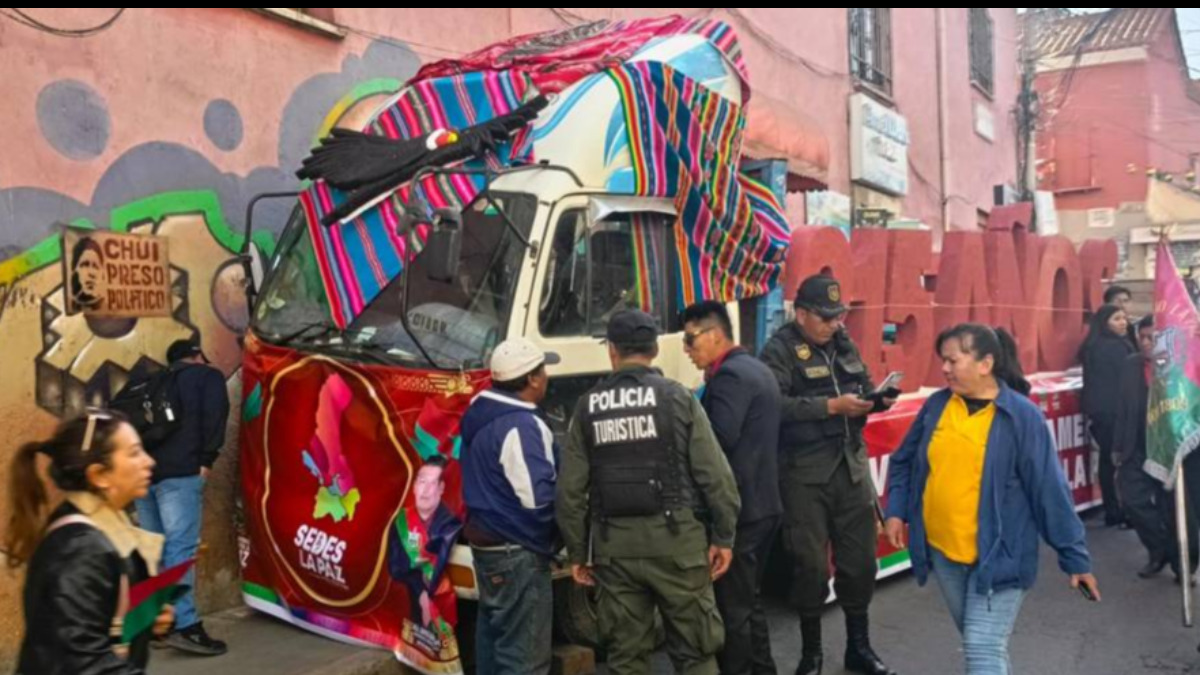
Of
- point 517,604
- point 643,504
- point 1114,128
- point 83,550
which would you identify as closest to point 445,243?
point 643,504

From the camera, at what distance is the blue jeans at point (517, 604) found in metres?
4.21

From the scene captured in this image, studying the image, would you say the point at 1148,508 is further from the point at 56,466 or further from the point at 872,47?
the point at 872,47

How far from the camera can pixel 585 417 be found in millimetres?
4152

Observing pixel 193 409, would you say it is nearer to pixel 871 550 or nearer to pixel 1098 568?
pixel 871 550

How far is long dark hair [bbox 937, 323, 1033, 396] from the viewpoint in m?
4.06

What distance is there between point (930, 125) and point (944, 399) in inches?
509

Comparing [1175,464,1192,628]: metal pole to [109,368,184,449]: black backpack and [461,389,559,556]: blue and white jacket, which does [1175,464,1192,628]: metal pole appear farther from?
[109,368,184,449]: black backpack

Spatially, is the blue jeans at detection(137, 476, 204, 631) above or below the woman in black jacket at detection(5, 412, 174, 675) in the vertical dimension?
below

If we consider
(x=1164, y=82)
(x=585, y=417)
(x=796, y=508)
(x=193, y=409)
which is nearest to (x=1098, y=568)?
(x=796, y=508)

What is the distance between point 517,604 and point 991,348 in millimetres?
2074

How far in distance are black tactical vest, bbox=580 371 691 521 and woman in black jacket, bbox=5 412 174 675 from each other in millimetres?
1744

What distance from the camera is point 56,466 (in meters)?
2.69

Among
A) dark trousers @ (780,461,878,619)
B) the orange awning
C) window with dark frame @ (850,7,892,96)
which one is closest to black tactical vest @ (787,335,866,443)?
dark trousers @ (780,461,878,619)

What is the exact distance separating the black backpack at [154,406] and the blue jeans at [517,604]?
6.16 ft
